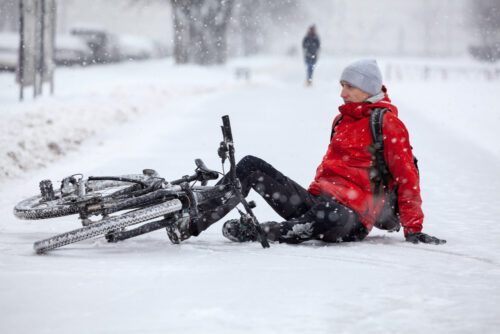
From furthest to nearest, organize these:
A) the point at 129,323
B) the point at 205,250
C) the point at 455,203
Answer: the point at 455,203
the point at 205,250
the point at 129,323

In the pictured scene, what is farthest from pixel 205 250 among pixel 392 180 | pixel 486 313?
pixel 486 313

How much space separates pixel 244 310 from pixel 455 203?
13.5ft

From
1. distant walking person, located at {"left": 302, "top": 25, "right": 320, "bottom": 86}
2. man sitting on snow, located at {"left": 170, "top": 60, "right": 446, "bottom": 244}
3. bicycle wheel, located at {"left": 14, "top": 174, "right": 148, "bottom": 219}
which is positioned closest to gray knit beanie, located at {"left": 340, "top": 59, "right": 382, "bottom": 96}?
man sitting on snow, located at {"left": 170, "top": 60, "right": 446, "bottom": 244}

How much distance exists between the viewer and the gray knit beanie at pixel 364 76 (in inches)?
184

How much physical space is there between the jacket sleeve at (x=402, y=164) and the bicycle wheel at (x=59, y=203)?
5.54 feet

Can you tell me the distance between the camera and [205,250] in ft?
15.3

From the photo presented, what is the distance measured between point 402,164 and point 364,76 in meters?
0.64

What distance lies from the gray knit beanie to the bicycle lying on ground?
90 cm

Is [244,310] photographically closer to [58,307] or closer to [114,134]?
[58,307]

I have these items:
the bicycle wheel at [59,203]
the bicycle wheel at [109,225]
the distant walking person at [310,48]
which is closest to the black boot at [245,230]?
the bicycle wheel at [109,225]

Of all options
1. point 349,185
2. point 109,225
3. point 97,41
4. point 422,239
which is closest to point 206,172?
point 109,225

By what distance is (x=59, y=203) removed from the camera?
475cm

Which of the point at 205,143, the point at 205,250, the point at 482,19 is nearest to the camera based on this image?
the point at 205,250

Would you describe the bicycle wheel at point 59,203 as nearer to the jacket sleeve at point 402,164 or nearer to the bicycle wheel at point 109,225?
the bicycle wheel at point 109,225
